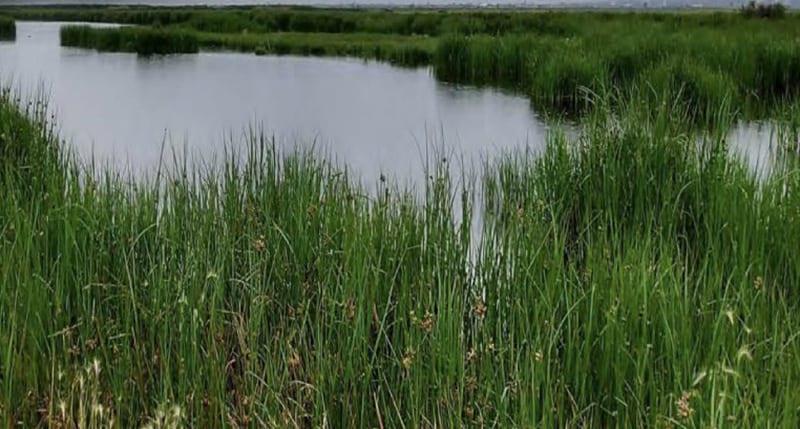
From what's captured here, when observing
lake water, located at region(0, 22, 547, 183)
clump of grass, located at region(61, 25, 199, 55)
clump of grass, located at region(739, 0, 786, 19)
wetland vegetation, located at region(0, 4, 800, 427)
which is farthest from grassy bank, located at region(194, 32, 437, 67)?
wetland vegetation, located at region(0, 4, 800, 427)

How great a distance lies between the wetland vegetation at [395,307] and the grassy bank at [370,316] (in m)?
0.01

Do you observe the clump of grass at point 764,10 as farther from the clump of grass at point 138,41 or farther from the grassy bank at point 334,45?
the clump of grass at point 138,41

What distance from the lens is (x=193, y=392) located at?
265cm

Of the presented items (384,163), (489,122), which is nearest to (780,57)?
(489,122)

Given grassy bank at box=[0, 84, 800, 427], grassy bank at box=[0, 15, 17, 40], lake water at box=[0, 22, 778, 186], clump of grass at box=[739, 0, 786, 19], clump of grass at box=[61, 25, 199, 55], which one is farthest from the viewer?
grassy bank at box=[0, 15, 17, 40]

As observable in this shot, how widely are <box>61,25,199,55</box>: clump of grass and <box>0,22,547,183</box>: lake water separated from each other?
125 inches

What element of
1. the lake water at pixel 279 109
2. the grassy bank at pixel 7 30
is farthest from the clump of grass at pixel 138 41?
the grassy bank at pixel 7 30

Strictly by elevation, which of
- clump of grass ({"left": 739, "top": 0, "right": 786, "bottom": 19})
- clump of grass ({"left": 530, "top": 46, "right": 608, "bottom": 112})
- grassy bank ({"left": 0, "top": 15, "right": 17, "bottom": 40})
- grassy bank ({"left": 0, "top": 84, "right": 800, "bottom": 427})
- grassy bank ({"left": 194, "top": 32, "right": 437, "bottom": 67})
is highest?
clump of grass ({"left": 739, "top": 0, "right": 786, "bottom": 19})

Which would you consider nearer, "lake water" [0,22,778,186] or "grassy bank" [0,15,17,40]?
"lake water" [0,22,778,186]

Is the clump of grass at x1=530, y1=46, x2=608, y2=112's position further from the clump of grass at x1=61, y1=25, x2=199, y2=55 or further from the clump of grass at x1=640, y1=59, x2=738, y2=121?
the clump of grass at x1=61, y1=25, x2=199, y2=55

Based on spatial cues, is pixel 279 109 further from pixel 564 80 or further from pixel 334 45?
pixel 334 45

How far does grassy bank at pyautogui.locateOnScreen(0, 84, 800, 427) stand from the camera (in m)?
2.53

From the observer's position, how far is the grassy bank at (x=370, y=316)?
2525 millimetres

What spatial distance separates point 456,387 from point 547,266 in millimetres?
699
